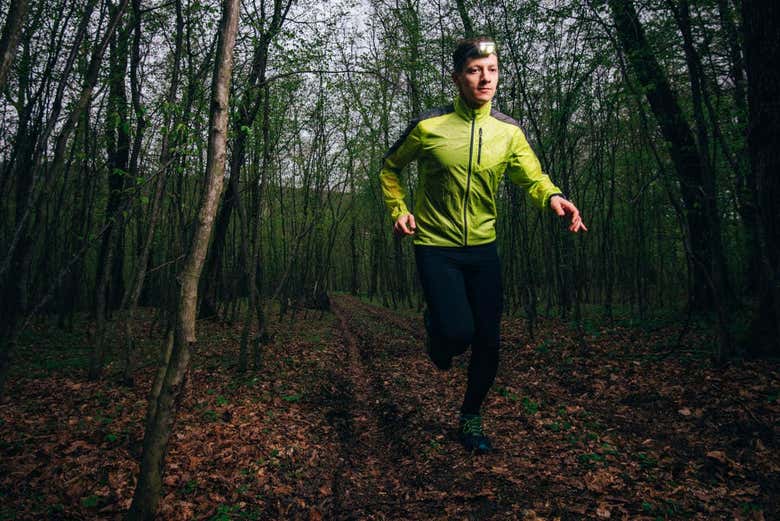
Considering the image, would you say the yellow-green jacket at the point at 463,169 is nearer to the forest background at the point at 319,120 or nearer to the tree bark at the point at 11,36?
the forest background at the point at 319,120

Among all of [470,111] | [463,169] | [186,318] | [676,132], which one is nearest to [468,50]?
[470,111]

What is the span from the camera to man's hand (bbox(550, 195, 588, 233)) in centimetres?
286

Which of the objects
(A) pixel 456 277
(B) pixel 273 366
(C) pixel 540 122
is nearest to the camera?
(A) pixel 456 277

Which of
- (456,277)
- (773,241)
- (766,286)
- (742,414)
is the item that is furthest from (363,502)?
(766,286)

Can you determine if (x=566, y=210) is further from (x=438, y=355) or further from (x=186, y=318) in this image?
(x=186, y=318)

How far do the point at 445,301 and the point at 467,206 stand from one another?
0.78m

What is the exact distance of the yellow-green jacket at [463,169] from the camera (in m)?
3.29

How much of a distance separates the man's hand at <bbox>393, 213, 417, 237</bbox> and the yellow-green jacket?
185mm

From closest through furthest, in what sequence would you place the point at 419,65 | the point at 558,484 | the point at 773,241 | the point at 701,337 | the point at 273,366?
1. the point at 558,484
2. the point at 773,241
3. the point at 701,337
4. the point at 273,366
5. the point at 419,65

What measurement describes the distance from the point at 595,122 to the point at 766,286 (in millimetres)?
9564

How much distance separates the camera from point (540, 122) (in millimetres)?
11977

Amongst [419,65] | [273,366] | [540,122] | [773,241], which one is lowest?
[273,366]

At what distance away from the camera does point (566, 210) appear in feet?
9.89

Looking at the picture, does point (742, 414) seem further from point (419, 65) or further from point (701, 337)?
point (419, 65)
